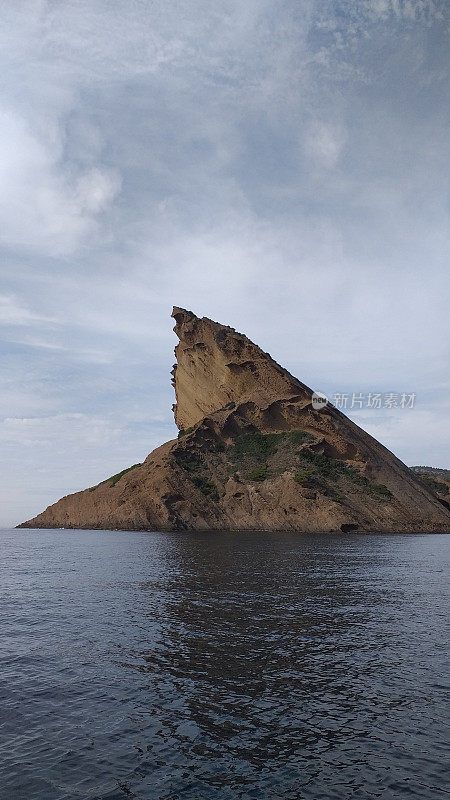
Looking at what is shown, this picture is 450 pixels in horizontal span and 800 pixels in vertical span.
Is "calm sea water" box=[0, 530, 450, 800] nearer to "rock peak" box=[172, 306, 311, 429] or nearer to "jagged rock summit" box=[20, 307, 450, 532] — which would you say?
"jagged rock summit" box=[20, 307, 450, 532]

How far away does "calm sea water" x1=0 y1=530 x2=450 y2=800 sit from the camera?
10109 mm

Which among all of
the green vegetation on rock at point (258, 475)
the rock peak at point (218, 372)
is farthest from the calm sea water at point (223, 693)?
the rock peak at point (218, 372)

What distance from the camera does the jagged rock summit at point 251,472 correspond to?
9531 centimetres

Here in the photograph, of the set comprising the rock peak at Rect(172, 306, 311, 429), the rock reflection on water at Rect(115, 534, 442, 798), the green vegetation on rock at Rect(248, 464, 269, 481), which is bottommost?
the rock reflection on water at Rect(115, 534, 442, 798)

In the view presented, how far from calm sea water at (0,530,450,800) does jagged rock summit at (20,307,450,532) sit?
6475 centimetres

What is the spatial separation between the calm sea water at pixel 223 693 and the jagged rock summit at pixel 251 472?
64751 millimetres

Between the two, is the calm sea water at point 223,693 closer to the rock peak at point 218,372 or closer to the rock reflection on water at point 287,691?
the rock reflection on water at point 287,691

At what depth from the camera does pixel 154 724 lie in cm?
1252

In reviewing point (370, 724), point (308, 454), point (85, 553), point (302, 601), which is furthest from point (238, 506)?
point (370, 724)

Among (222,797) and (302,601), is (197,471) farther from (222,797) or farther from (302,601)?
(222,797)

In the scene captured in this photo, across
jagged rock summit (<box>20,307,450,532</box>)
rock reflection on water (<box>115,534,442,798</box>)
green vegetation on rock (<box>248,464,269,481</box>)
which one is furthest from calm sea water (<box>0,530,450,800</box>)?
green vegetation on rock (<box>248,464,269,481</box>)

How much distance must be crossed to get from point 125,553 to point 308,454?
59644mm

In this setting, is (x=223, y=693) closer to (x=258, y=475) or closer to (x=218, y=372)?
(x=258, y=475)

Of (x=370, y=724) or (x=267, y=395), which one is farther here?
(x=267, y=395)
